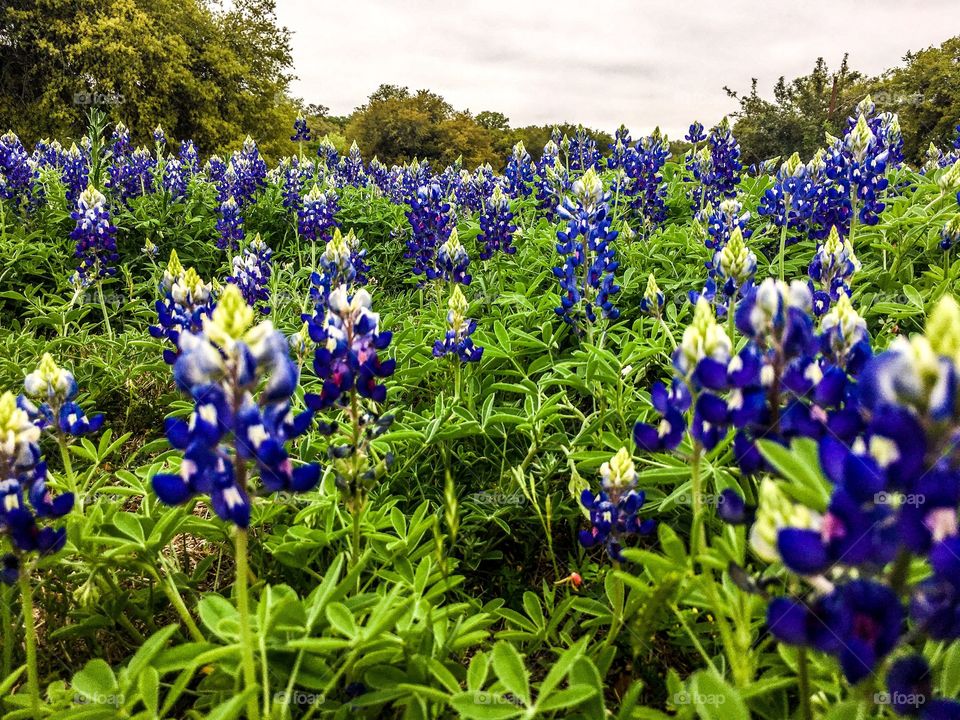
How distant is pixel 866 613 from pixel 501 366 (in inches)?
103

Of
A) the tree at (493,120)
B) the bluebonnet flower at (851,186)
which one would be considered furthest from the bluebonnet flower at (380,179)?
the tree at (493,120)

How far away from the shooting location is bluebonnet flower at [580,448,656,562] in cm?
191

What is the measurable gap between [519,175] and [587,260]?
451cm

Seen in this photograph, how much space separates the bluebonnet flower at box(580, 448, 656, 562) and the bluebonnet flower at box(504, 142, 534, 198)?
5.91m

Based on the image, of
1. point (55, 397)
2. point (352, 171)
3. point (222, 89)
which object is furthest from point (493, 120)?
point (55, 397)

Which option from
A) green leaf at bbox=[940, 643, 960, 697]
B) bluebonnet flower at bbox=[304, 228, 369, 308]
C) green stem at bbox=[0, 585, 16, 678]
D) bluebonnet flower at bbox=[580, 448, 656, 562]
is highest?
bluebonnet flower at bbox=[304, 228, 369, 308]

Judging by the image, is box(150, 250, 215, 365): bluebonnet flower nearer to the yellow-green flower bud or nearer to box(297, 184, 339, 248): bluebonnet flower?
the yellow-green flower bud

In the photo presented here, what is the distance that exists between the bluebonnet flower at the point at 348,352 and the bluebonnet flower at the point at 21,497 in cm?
74

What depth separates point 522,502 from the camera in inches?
101

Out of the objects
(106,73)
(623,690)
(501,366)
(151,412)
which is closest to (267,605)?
(623,690)

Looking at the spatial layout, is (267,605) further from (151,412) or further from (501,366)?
(151,412)

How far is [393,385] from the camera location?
3.21 m

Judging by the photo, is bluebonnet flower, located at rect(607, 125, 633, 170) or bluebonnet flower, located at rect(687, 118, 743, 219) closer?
bluebonnet flower, located at rect(687, 118, 743, 219)

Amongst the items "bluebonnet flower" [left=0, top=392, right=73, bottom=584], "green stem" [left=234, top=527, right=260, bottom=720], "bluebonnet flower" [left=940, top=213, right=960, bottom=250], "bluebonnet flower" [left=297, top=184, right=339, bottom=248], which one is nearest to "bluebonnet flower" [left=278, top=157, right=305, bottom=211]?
"bluebonnet flower" [left=297, top=184, right=339, bottom=248]
